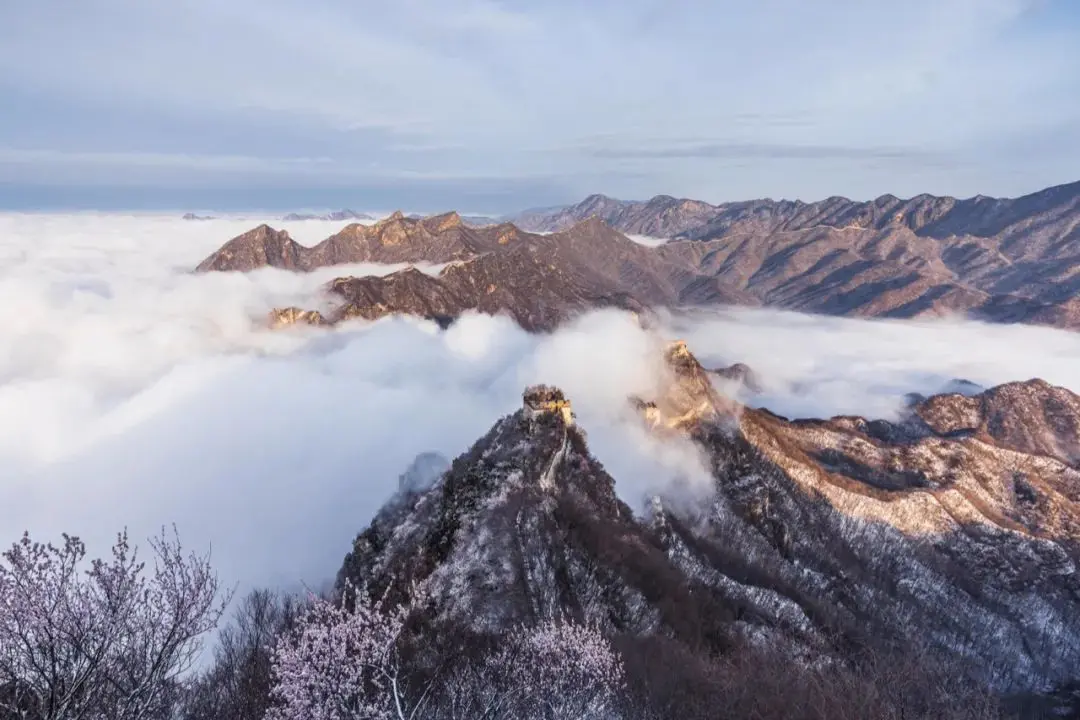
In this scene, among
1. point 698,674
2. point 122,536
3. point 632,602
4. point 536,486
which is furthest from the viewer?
point 536,486

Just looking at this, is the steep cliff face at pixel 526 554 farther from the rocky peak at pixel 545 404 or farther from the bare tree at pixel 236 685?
the bare tree at pixel 236 685

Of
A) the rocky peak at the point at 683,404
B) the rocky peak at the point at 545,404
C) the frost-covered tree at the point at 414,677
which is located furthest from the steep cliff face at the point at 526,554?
the rocky peak at the point at 683,404

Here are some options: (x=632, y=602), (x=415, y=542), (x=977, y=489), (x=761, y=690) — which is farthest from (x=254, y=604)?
(x=977, y=489)

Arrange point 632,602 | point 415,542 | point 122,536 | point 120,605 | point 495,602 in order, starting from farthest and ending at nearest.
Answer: point 415,542 < point 632,602 < point 495,602 < point 122,536 < point 120,605

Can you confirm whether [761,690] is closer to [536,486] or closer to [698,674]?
[698,674]

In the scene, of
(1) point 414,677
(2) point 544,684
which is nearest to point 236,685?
(1) point 414,677

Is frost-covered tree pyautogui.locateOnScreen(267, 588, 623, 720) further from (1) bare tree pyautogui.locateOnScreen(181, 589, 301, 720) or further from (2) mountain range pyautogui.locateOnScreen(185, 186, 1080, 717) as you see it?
(2) mountain range pyautogui.locateOnScreen(185, 186, 1080, 717)
